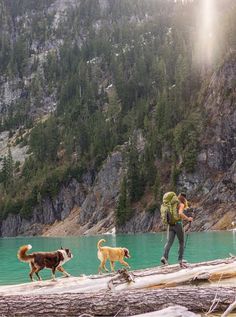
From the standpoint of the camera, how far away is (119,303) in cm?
1294

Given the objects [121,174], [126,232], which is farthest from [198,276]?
[121,174]

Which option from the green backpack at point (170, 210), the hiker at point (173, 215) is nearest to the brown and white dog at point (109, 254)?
the hiker at point (173, 215)

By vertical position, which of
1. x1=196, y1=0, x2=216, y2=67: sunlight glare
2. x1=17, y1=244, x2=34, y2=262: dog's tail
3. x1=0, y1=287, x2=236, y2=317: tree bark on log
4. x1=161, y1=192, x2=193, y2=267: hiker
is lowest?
x1=0, y1=287, x2=236, y2=317: tree bark on log

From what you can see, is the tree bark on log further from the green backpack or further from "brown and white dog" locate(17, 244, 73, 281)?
the green backpack

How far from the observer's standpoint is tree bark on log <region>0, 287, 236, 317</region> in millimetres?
12883

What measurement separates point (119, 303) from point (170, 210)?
554 centimetres

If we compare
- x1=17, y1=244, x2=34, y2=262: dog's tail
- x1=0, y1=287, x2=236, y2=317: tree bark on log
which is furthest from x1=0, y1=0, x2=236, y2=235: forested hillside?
x1=0, y1=287, x2=236, y2=317: tree bark on log

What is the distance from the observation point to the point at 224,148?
10769cm

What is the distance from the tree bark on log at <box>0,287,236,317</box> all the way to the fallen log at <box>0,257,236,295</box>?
87.0 inches

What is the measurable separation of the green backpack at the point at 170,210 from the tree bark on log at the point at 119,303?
184 inches

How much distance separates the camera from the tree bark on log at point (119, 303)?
12883mm

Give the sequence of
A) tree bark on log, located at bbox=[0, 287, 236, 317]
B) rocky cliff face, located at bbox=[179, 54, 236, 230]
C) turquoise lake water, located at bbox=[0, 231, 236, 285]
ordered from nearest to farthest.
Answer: tree bark on log, located at bbox=[0, 287, 236, 317], turquoise lake water, located at bbox=[0, 231, 236, 285], rocky cliff face, located at bbox=[179, 54, 236, 230]

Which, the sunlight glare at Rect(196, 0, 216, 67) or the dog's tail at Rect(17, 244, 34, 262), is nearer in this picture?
the dog's tail at Rect(17, 244, 34, 262)

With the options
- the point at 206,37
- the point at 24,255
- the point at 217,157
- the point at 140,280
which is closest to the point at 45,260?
the point at 24,255
